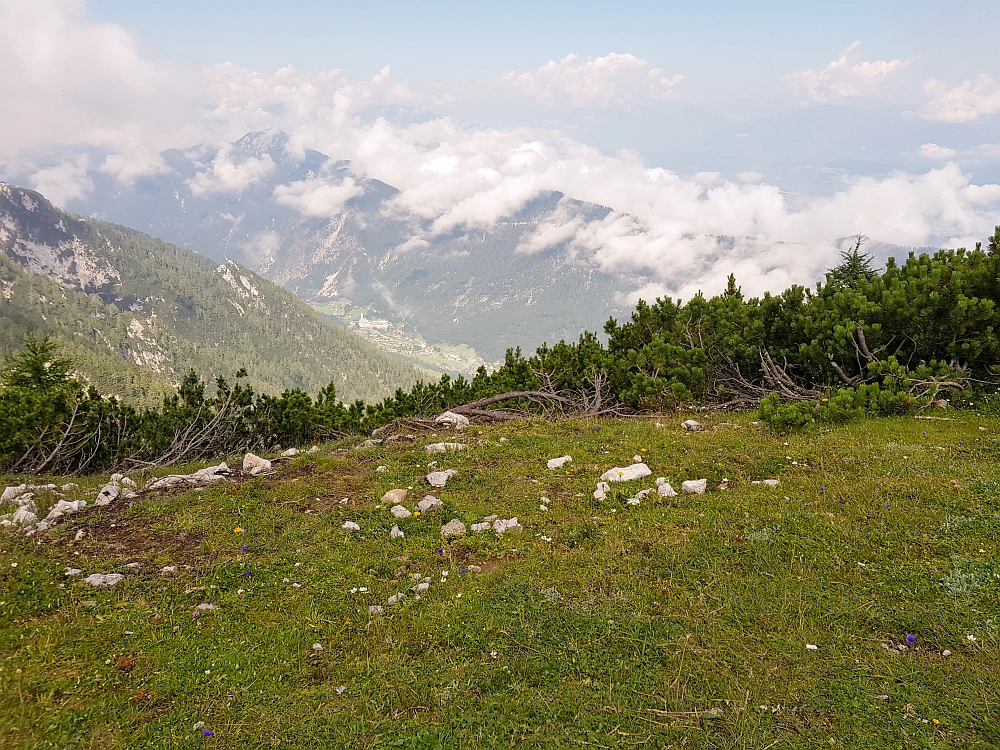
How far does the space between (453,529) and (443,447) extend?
4356 mm

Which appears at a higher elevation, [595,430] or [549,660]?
[595,430]

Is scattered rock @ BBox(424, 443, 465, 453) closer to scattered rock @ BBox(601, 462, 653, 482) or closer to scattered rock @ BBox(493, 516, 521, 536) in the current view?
scattered rock @ BBox(601, 462, 653, 482)

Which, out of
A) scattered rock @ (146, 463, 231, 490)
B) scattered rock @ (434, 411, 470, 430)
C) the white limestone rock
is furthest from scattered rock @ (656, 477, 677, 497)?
scattered rock @ (146, 463, 231, 490)

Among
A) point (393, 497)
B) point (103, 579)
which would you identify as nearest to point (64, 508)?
point (103, 579)

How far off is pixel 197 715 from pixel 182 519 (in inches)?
200

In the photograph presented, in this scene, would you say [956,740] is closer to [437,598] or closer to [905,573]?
[905,573]

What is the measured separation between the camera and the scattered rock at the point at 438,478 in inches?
432

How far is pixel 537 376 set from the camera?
63.3 feet

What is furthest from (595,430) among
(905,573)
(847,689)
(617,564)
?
(847,689)

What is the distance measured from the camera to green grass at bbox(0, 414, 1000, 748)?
4.88 metres

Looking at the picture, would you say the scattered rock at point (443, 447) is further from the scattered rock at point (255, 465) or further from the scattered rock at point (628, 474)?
the scattered rock at point (628, 474)

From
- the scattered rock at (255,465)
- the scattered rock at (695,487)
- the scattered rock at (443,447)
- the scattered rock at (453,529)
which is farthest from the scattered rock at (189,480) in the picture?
the scattered rock at (695,487)

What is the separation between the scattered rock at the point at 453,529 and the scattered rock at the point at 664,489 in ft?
11.8

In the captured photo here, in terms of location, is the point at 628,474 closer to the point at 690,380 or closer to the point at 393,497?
the point at 393,497
